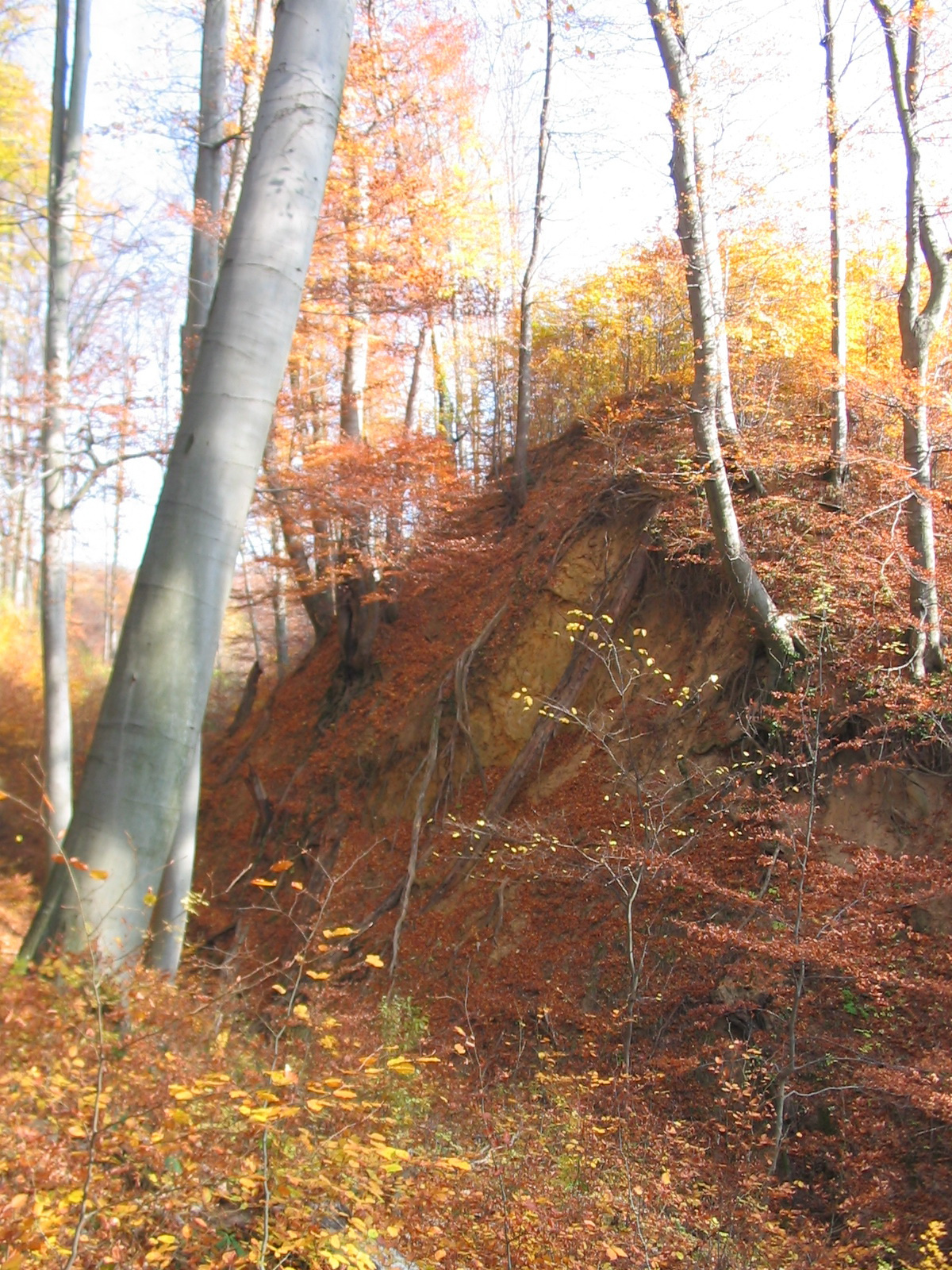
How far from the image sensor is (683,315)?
12.6 m

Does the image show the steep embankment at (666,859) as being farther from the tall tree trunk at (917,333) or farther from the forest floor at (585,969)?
the tall tree trunk at (917,333)

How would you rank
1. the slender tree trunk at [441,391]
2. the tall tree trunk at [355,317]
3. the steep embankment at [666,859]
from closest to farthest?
1. the steep embankment at [666,859]
2. the tall tree trunk at [355,317]
3. the slender tree trunk at [441,391]

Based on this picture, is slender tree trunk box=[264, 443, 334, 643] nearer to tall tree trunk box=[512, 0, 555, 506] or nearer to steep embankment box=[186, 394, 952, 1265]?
steep embankment box=[186, 394, 952, 1265]

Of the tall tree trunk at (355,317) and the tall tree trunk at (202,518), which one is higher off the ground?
the tall tree trunk at (355,317)

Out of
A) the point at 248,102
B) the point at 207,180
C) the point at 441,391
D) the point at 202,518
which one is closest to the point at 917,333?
the point at 202,518

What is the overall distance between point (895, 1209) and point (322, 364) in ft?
44.7

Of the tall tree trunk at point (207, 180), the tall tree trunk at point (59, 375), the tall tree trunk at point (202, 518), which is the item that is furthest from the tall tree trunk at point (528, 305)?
the tall tree trunk at point (202, 518)

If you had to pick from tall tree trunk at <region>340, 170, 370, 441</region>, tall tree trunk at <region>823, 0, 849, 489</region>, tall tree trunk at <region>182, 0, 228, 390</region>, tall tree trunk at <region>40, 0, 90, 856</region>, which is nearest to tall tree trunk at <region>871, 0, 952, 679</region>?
tall tree trunk at <region>823, 0, 849, 489</region>

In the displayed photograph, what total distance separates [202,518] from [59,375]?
344 inches

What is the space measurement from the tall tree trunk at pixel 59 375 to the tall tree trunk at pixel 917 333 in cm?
886

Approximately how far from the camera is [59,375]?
10.4 m

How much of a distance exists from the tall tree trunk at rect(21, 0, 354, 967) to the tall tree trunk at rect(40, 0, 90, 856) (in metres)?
8.04

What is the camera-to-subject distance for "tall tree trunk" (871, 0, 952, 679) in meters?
7.19

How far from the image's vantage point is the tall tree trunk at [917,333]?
283 inches
